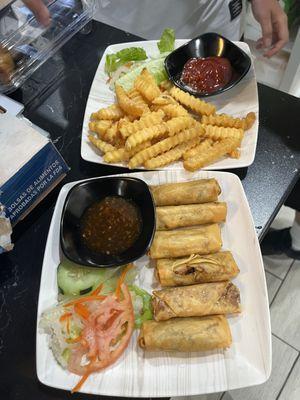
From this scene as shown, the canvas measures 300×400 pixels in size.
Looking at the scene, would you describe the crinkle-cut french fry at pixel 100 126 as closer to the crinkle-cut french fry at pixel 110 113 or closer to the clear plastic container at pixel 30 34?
the crinkle-cut french fry at pixel 110 113

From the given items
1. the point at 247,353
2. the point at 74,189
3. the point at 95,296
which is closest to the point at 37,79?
the point at 74,189

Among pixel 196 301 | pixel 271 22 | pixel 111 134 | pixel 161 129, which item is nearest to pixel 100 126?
pixel 111 134

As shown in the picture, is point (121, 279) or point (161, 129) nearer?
point (121, 279)

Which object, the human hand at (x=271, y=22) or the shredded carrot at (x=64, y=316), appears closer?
the shredded carrot at (x=64, y=316)

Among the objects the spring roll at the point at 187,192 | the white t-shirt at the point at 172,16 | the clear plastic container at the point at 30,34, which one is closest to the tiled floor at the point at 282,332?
the spring roll at the point at 187,192

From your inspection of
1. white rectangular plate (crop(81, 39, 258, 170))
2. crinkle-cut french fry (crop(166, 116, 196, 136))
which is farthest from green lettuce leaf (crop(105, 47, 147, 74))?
crinkle-cut french fry (crop(166, 116, 196, 136))

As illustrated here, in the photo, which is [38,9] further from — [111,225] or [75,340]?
[75,340]
